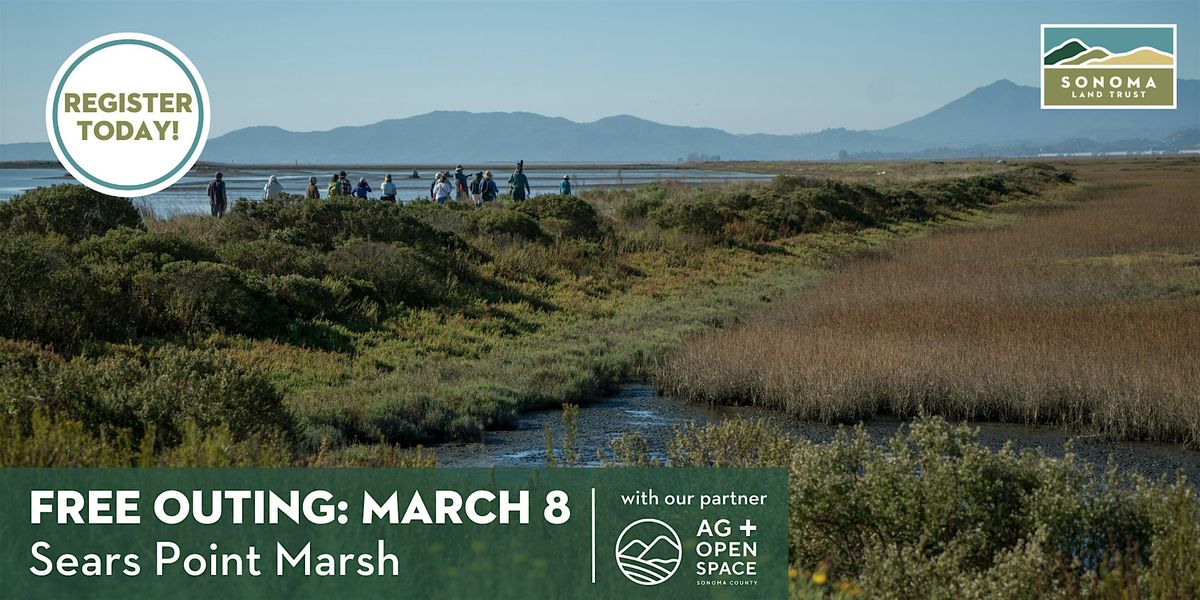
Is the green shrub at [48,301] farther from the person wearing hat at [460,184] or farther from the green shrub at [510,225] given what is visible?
the person wearing hat at [460,184]

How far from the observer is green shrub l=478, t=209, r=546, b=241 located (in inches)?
933

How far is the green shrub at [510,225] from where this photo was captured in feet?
77.8

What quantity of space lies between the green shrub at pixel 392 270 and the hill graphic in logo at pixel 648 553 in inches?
468

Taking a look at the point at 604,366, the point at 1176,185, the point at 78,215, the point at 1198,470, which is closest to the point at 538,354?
the point at 604,366

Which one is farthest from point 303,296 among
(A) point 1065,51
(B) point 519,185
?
(A) point 1065,51

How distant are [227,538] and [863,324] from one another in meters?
12.1

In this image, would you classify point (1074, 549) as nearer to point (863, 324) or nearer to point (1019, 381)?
point (1019, 381)

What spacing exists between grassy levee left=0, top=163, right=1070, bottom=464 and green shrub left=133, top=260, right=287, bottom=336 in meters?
0.03

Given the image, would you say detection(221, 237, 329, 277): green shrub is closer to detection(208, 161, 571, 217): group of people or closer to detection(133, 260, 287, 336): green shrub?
detection(133, 260, 287, 336): green shrub

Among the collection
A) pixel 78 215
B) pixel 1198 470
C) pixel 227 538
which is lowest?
pixel 1198 470

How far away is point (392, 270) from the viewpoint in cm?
1752

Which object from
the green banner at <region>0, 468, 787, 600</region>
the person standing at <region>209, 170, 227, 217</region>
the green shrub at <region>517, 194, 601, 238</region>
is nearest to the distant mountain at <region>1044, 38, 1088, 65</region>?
the green shrub at <region>517, 194, 601, 238</region>

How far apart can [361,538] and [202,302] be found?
31.8 ft

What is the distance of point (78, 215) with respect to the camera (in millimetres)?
18719
